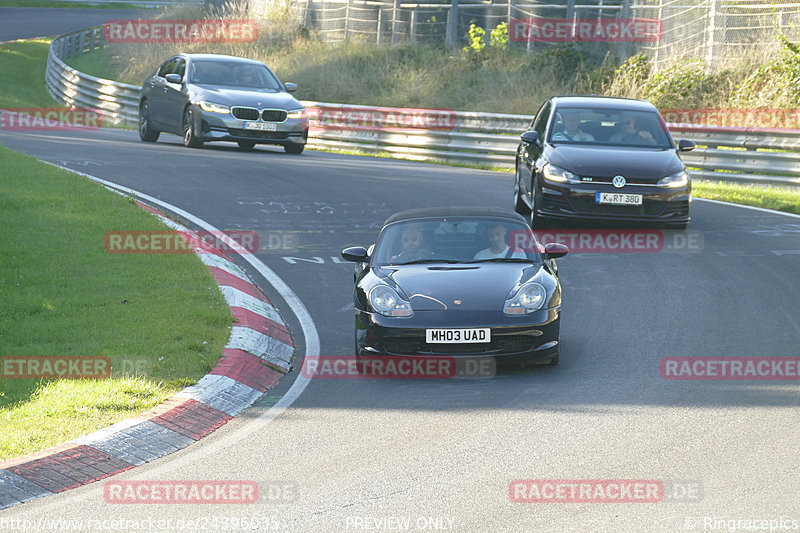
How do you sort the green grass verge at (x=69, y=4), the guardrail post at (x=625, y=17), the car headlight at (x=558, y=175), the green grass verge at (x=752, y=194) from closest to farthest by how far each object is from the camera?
the car headlight at (x=558, y=175) < the green grass verge at (x=752, y=194) < the guardrail post at (x=625, y=17) < the green grass verge at (x=69, y=4)

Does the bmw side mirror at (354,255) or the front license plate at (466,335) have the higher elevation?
the bmw side mirror at (354,255)

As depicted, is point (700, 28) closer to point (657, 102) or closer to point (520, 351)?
point (657, 102)

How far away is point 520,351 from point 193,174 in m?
11.7

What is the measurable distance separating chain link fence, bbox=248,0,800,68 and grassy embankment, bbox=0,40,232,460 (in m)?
16.3

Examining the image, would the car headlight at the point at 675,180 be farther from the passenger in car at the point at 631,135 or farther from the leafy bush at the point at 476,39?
the leafy bush at the point at 476,39

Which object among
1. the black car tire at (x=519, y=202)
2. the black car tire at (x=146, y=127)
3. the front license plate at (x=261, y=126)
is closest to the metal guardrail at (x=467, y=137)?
the front license plate at (x=261, y=126)

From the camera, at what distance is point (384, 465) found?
720 centimetres

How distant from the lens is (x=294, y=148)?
80.8 feet

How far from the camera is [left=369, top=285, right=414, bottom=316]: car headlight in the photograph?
9.63 m

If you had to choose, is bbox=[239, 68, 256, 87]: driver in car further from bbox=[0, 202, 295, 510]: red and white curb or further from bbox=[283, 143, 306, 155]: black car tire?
bbox=[0, 202, 295, 510]: red and white curb

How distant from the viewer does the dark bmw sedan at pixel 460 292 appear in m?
9.45

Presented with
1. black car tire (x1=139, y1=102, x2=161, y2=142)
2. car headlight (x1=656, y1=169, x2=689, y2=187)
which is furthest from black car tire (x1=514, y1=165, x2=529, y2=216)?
black car tire (x1=139, y1=102, x2=161, y2=142)

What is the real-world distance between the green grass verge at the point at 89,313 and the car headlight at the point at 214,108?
7.78m

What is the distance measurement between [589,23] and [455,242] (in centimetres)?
2153
